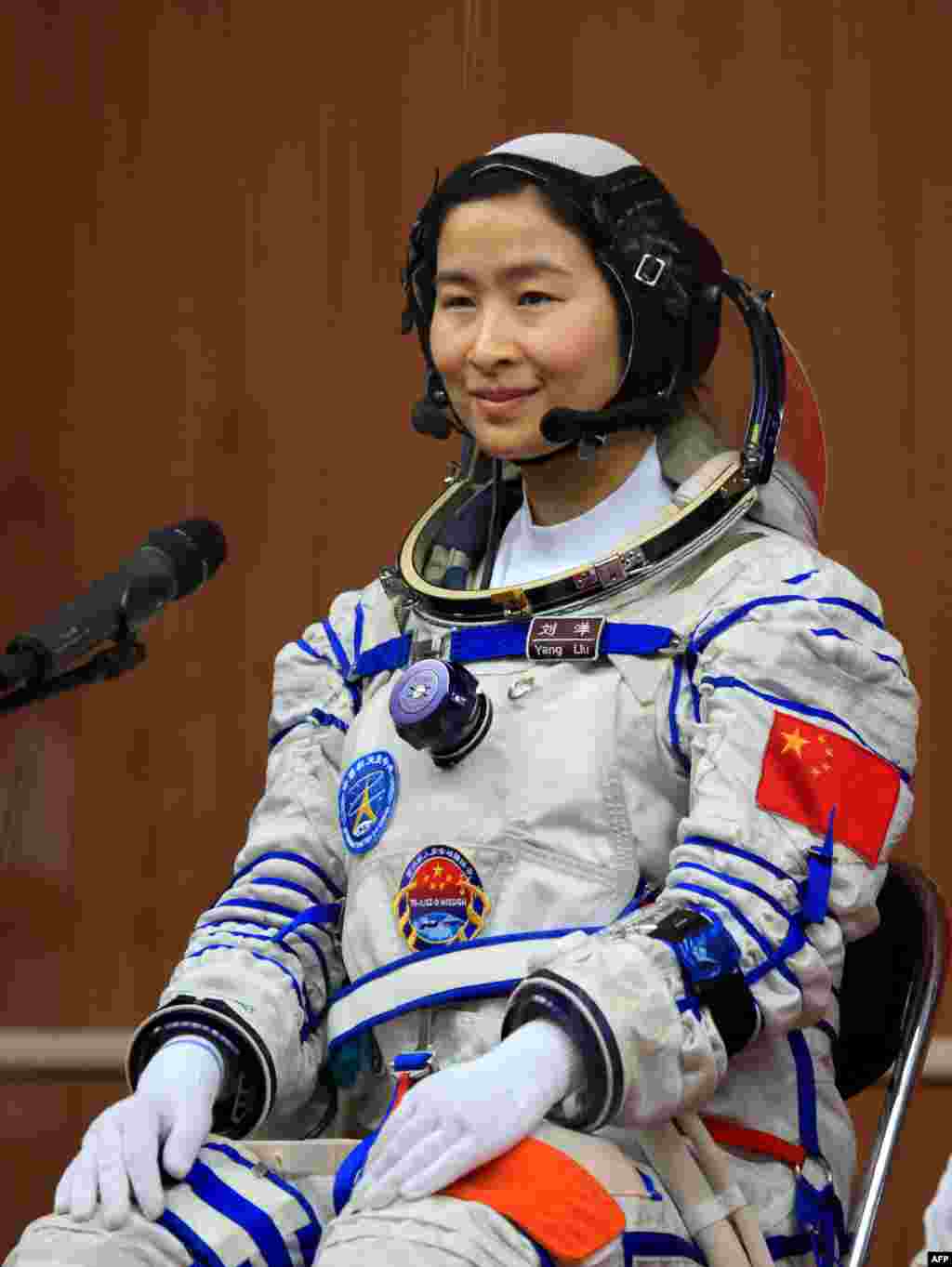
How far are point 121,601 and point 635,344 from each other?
0.61 m

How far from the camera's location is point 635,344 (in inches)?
89.0

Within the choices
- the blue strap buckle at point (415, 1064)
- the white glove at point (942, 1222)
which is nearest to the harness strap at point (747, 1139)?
the blue strap buckle at point (415, 1064)

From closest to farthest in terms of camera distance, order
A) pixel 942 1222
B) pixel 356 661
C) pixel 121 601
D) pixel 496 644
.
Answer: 1. pixel 942 1222
2. pixel 121 601
3. pixel 496 644
4. pixel 356 661

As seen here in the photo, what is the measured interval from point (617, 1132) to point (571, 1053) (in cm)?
15

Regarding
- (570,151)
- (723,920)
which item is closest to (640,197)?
(570,151)

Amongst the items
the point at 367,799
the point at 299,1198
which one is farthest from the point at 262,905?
the point at 299,1198

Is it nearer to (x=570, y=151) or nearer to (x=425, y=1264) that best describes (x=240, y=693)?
(x=570, y=151)

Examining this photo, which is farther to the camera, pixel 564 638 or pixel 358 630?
pixel 358 630

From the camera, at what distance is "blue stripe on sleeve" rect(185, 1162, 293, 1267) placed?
75.7 inches

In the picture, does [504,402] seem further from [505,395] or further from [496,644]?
[496,644]

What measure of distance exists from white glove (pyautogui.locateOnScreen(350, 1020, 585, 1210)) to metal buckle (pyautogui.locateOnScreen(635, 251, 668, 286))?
2.43ft

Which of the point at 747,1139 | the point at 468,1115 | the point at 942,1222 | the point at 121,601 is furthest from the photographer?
the point at 747,1139

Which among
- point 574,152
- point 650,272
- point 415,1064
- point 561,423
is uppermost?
point 574,152

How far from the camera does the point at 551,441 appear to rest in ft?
7.41
